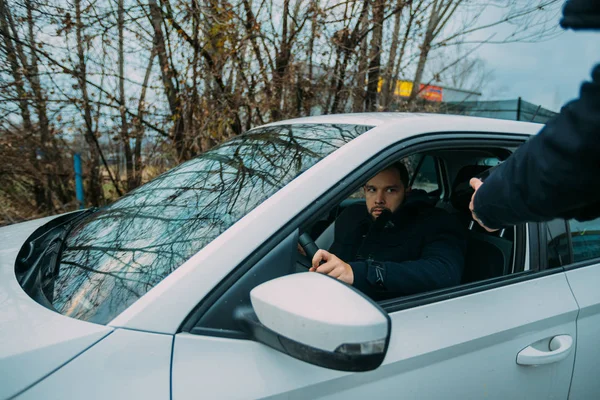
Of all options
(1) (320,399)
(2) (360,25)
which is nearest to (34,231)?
(1) (320,399)

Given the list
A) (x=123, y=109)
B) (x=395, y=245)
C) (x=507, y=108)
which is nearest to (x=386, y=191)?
(x=395, y=245)

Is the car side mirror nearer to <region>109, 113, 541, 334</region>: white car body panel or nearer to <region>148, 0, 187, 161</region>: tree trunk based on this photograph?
<region>109, 113, 541, 334</region>: white car body panel

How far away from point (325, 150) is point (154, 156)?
4.81 meters

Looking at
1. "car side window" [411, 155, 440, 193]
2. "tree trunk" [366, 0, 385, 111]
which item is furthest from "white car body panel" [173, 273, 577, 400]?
"tree trunk" [366, 0, 385, 111]

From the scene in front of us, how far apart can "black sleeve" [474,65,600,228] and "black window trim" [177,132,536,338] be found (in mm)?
417

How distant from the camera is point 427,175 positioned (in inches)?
124

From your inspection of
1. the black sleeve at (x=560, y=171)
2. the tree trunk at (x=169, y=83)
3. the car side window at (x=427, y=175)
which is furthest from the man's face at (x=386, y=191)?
the tree trunk at (x=169, y=83)

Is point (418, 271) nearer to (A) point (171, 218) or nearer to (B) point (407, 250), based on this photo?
(B) point (407, 250)

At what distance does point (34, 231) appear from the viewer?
1930 mm

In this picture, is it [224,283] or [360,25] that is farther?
[360,25]

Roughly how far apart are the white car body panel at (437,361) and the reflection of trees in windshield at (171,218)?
Result: 0.87 feet

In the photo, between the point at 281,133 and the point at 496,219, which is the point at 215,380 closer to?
the point at 496,219

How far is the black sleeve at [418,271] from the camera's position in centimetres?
144

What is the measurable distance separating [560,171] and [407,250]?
3.49 feet
